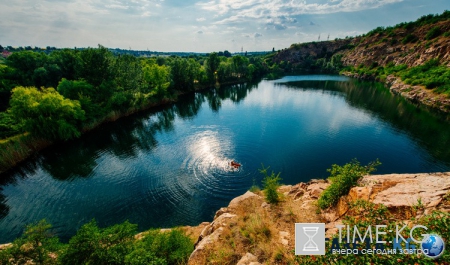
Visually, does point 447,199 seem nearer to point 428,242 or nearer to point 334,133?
point 428,242

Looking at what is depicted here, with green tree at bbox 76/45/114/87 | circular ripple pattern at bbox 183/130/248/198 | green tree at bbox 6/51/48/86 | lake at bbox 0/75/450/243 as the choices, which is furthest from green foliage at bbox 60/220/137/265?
green tree at bbox 6/51/48/86

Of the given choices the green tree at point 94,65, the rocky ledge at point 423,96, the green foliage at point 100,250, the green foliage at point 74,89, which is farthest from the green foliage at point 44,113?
the rocky ledge at point 423,96

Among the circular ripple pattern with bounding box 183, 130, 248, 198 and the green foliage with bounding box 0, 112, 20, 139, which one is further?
the green foliage with bounding box 0, 112, 20, 139

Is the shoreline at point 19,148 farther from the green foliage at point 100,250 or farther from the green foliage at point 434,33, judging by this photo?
the green foliage at point 434,33

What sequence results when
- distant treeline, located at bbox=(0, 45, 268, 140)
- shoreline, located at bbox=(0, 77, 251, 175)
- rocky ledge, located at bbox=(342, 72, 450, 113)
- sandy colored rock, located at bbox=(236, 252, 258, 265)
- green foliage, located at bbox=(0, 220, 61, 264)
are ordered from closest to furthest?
sandy colored rock, located at bbox=(236, 252, 258, 265) < green foliage, located at bbox=(0, 220, 61, 264) < shoreline, located at bbox=(0, 77, 251, 175) < distant treeline, located at bbox=(0, 45, 268, 140) < rocky ledge, located at bbox=(342, 72, 450, 113)

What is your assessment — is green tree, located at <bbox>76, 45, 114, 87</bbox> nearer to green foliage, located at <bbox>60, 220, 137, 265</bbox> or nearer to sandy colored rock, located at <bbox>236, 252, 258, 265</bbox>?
green foliage, located at <bbox>60, 220, 137, 265</bbox>

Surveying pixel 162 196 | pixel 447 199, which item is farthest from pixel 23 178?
pixel 447 199
